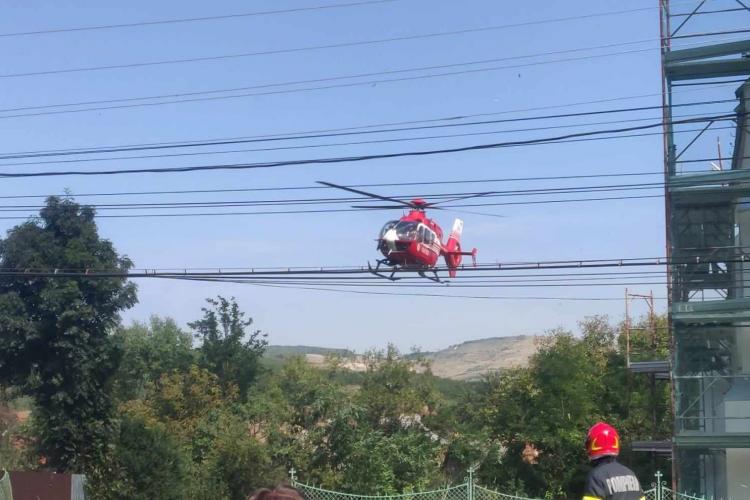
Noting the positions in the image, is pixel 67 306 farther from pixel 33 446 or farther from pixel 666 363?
pixel 666 363

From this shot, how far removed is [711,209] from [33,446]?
70.9 feet

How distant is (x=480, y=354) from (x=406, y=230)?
112 m

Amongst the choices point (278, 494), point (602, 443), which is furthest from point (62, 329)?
point (278, 494)

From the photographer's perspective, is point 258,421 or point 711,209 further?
point 258,421

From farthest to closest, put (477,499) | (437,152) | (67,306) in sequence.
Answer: (67,306) → (477,499) → (437,152)

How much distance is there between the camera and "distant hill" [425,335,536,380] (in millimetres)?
106688

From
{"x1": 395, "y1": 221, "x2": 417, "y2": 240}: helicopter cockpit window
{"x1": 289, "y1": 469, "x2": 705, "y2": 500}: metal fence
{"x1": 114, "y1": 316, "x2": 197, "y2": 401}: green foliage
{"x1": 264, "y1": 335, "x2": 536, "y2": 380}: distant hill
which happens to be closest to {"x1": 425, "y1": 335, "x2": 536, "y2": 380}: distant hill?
{"x1": 264, "y1": 335, "x2": 536, "y2": 380}: distant hill

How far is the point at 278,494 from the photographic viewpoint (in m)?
A: 2.90

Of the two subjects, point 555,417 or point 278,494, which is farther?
point 555,417

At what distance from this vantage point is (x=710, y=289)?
20500 millimetres

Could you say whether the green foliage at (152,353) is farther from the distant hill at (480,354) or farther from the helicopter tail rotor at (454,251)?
the distant hill at (480,354)

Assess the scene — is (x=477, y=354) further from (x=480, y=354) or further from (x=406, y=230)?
(x=406, y=230)

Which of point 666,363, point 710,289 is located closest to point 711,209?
point 710,289

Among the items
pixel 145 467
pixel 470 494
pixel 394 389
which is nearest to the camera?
pixel 470 494
